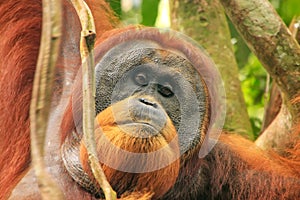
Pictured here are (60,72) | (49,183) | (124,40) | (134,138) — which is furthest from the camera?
(60,72)

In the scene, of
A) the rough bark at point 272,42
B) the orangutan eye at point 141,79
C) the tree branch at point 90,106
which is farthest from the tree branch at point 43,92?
the rough bark at point 272,42

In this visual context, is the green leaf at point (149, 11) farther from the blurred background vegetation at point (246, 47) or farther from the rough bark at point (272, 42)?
the rough bark at point (272, 42)

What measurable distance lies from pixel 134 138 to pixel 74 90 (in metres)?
0.57

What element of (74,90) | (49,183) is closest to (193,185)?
(74,90)

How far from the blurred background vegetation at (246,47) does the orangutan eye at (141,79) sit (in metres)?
1.21

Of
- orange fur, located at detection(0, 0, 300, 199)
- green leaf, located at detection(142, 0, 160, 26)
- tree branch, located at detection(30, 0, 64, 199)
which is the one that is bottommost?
orange fur, located at detection(0, 0, 300, 199)

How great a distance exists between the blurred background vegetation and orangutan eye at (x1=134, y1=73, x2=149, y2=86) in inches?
47.5

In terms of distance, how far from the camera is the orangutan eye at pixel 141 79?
2.62 m

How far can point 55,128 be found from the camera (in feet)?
9.40

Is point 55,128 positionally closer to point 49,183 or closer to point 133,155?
point 133,155

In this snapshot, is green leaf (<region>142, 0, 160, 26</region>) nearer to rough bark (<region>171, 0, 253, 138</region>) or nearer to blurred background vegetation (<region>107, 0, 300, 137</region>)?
blurred background vegetation (<region>107, 0, 300, 137</region>)

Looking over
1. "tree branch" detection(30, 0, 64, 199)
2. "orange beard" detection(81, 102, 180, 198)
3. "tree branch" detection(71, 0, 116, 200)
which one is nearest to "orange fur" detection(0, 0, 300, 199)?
"orange beard" detection(81, 102, 180, 198)

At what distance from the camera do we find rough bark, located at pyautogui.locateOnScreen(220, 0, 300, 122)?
9.27 feet

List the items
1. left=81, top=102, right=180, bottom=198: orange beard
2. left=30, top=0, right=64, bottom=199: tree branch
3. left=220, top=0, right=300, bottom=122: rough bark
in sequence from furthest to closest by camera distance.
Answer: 1. left=220, top=0, right=300, bottom=122: rough bark
2. left=81, top=102, right=180, bottom=198: orange beard
3. left=30, top=0, right=64, bottom=199: tree branch
